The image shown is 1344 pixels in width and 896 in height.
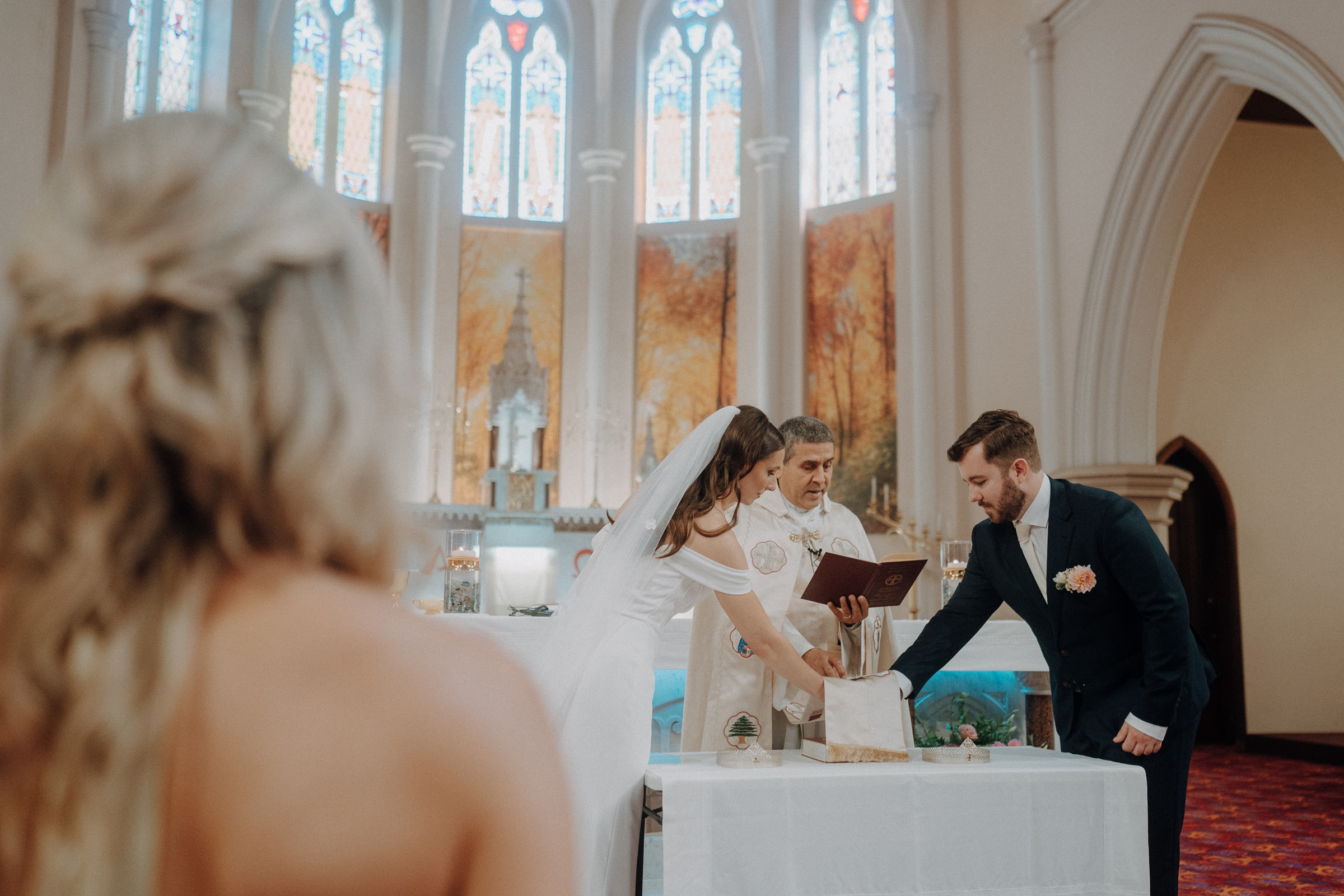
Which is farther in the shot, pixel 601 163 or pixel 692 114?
pixel 692 114

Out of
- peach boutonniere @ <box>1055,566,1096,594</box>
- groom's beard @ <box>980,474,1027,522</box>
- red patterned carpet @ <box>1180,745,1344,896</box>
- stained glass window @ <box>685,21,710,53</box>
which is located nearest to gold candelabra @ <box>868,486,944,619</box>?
red patterned carpet @ <box>1180,745,1344,896</box>

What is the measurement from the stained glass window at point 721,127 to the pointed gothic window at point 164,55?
5.26 metres

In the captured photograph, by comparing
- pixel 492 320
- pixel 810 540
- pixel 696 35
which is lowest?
pixel 810 540

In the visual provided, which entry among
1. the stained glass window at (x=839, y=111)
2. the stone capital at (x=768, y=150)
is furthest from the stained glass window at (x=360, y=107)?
the stained glass window at (x=839, y=111)

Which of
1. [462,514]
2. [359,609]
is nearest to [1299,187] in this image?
[462,514]

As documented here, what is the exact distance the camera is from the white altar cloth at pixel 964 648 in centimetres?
516

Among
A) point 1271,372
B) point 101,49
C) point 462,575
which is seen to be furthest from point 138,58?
point 1271,372

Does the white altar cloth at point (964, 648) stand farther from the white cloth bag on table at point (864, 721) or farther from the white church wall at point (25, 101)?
the white church wall at point (25, 101)

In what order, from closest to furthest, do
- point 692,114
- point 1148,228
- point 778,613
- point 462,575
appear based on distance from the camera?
point 778,613 → point 462,575 → point 1148,228 → point 692,114

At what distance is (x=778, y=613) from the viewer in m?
4.15

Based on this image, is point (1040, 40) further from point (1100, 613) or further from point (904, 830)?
point (904, 830)

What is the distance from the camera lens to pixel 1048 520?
10.9ft

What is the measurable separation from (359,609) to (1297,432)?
36.8 feet

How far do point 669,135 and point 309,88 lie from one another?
154 inches
